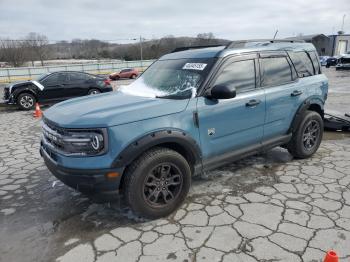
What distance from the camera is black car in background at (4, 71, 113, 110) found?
1135 cm

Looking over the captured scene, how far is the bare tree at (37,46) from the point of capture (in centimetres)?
5803

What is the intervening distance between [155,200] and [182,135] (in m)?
0.79

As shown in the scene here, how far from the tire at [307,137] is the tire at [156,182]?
2249 millimetres

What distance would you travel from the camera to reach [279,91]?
4352 mm

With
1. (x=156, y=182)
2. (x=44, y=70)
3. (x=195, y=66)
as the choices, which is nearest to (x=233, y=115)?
(x=195, y=66)

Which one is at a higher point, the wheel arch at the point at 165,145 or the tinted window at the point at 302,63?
the tinted window at the point at 302,63

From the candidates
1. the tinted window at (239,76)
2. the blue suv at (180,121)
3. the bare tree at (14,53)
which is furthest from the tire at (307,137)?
the bare tree at (14,53)

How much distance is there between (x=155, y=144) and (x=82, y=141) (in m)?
0.73

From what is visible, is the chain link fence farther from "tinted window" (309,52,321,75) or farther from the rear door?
the rear door

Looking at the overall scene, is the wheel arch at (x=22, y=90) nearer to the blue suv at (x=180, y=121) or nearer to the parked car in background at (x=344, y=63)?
the blue suv at (x=180, y=121)

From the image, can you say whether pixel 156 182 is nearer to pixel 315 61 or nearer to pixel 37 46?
pixel 315 61

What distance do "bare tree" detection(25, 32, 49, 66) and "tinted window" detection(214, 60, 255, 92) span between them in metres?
61.1

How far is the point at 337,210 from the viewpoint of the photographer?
3518 mm

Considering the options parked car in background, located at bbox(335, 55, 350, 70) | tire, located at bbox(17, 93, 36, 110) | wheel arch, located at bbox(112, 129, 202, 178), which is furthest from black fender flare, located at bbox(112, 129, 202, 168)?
parked car in background, located at bbox(335, 55, 350, 70)
